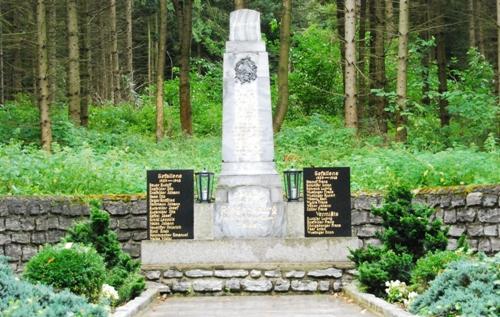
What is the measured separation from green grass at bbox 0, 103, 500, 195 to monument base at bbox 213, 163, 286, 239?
8.87ft

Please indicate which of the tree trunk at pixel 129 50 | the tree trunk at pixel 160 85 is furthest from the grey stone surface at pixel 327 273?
the tree trunk at pixel 129 50

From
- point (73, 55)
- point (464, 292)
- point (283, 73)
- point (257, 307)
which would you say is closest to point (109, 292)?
point (257, 307)

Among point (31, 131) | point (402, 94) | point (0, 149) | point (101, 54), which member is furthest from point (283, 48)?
point (101, 54)

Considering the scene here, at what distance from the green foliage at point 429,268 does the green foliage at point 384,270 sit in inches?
21.6

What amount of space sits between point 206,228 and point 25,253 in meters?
3.47

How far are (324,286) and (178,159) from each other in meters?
8.85

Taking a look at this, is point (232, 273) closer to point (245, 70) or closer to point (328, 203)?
point (328, 203)

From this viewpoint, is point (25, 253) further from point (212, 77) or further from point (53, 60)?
point (212, 77)

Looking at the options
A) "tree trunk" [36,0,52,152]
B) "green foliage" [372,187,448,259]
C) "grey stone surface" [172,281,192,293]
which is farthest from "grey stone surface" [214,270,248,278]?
"tree trunk" [36,0,52,152]

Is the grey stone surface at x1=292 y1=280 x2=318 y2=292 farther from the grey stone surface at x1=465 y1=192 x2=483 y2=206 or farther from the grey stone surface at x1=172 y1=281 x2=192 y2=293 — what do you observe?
the grey stone surface at x1=465 y1=192 x2=483 y2=206

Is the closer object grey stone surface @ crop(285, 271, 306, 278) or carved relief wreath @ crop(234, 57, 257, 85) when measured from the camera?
grey stone surface @ crop(285, 271, 306, 278)

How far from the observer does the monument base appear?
14.8 m

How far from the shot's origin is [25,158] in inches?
728

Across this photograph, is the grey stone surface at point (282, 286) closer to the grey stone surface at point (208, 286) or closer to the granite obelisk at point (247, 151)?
the grey stone surface at point (208, 286)
